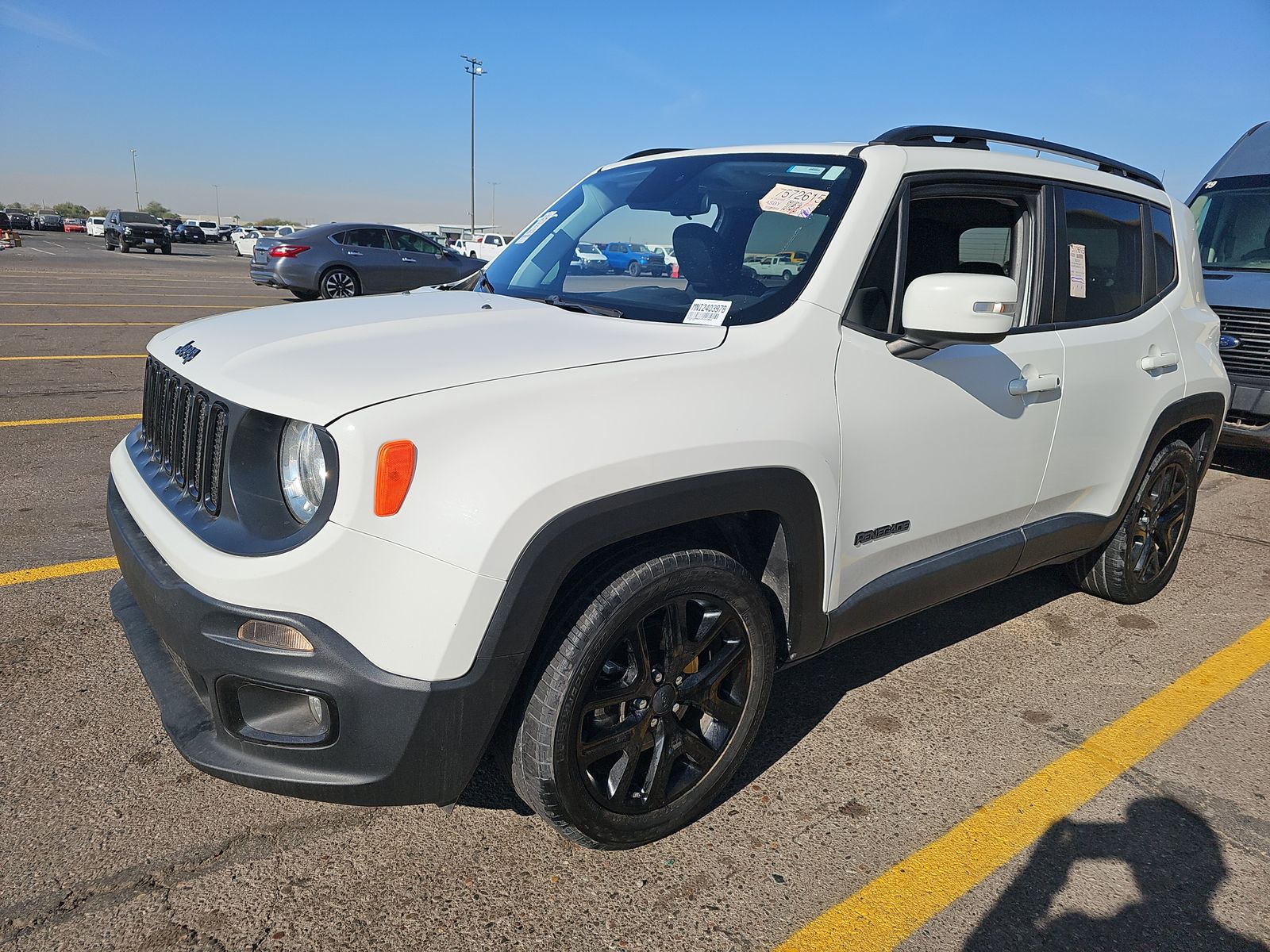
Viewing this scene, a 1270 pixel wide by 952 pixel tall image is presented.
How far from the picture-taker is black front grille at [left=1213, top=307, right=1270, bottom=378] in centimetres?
638

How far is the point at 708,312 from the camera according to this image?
99.7 inches

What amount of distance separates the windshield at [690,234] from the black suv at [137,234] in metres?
41.0

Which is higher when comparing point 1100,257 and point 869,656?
point 1100,257

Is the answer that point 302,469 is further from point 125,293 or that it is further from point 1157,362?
point 125,293

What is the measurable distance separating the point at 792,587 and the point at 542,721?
31.4 inches

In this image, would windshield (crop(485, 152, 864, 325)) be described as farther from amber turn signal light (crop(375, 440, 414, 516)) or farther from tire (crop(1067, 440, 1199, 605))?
tire (crop(1067, 440, 1199, 605))

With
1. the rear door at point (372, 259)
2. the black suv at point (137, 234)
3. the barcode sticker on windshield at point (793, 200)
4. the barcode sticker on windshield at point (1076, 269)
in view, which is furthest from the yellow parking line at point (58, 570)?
the black suv at point (137, 234)

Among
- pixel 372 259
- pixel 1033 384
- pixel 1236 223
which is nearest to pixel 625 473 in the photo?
pixel 1033 384

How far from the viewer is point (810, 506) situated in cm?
241

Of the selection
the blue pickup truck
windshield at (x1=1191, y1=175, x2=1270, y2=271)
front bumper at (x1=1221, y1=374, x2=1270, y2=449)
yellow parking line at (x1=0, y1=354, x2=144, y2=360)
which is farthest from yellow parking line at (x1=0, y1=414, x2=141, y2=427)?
windshield at (x1=1191, y1=175, x2=1270, y2=271)

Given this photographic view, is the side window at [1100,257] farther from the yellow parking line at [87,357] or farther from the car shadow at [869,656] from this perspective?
the yellow parking line at [87,357]

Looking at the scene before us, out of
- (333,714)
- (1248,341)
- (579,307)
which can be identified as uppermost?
(579,307)

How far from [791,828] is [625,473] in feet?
3.88

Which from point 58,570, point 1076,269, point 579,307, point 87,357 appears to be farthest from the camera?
point 87,357
